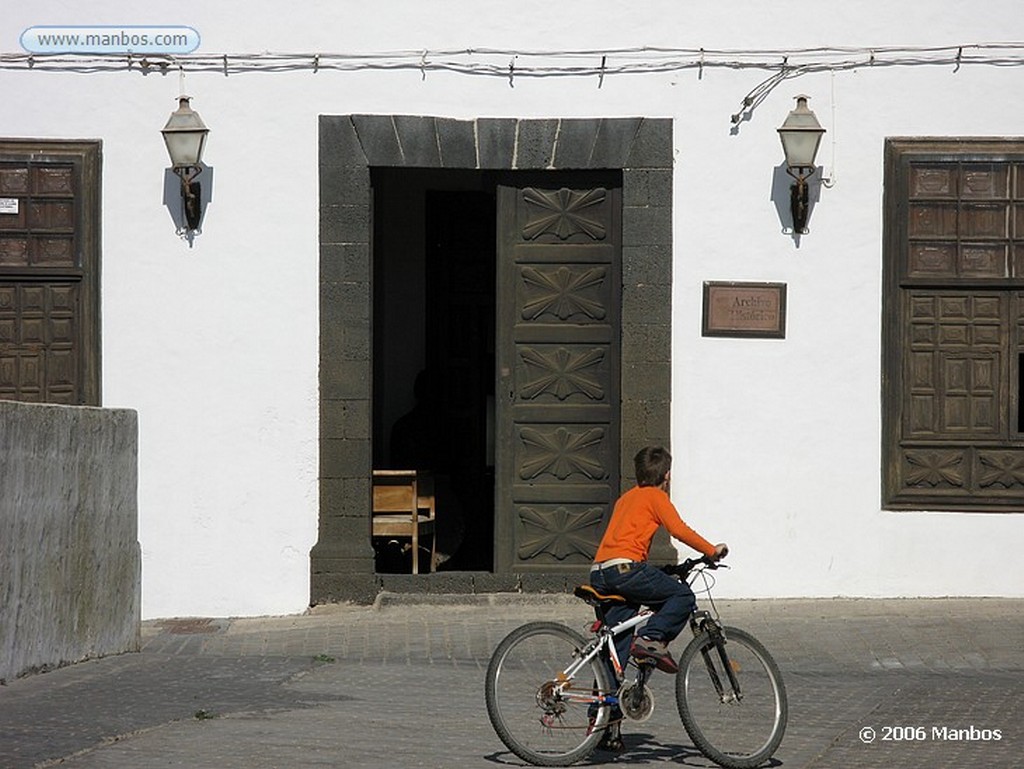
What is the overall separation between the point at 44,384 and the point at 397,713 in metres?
4.57

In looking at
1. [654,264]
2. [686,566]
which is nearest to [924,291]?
[654,264]

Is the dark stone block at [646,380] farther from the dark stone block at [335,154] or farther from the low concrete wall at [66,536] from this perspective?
the low concrete wall at [66,536]

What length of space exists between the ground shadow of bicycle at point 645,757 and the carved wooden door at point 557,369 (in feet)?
14.0

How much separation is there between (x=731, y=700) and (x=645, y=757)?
487 millimetres

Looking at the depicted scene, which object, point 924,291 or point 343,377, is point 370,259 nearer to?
point 343,377

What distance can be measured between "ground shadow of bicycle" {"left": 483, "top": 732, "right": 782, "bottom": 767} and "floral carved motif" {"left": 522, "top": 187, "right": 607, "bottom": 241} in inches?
191

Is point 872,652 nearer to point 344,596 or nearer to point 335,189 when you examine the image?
point 344,596

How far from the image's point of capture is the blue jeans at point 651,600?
754cm

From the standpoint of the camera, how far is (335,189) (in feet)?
39.1

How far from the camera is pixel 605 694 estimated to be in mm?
7422

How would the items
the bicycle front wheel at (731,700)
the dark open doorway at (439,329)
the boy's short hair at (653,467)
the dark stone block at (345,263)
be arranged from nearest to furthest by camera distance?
1. the bicycle front wheel at (731,700)
2. the boy's short hair at (653,467)
3. the dark stone block at (345,263)
4. the dark open doorway at (439,329)

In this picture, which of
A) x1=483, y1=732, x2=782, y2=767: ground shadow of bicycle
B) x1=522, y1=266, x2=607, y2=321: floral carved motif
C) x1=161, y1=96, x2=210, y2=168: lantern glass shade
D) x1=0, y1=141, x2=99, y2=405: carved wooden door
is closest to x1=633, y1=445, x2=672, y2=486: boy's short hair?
x1=483, y1=732, x2=782, y2=767: ground shadow of bicycle

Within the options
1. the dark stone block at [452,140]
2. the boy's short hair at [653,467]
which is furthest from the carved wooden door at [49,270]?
the boy's short hair at [653,467]

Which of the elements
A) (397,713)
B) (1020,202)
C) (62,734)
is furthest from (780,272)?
(62,734)
